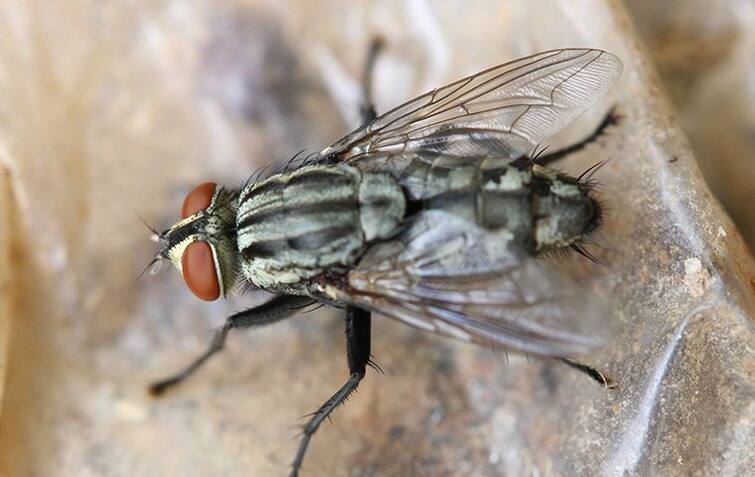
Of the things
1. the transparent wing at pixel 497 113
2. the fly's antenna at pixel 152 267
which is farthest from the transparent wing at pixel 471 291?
the fly's antenna at pixel 152 267

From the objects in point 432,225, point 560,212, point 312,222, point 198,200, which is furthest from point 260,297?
point 560,212

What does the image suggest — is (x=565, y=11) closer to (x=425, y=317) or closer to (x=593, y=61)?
(x=593, y=61)

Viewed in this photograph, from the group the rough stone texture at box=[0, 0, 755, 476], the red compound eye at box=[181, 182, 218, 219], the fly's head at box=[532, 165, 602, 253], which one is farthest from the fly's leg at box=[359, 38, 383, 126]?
the fly's head at box=[532, 165, 602, 253]

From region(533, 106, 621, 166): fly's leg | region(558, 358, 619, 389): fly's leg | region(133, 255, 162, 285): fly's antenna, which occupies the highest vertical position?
region(133, 255, 162, 285): fly's antenna

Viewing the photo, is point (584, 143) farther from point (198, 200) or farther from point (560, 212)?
point (198, 200)

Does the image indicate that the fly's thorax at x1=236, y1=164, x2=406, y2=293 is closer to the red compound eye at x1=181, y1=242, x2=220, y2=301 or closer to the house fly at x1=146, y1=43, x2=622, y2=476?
the house fly at x1=146, y1=43, x2=622, y2=476

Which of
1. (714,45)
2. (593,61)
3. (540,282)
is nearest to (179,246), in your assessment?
(540,282)

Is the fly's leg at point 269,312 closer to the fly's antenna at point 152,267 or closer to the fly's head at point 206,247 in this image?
the fly's head at point 206,247
